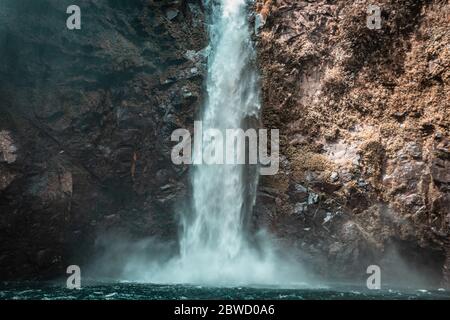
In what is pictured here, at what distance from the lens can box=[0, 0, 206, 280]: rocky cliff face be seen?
18984 mm

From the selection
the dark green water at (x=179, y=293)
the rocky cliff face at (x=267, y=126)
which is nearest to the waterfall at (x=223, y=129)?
the rocky cliff face at (x=267, y=126)

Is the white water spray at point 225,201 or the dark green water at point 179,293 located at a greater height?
the white water spray at point 225,201

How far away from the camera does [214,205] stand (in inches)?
858

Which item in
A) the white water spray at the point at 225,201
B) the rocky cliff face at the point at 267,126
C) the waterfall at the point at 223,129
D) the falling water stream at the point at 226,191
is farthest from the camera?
the waterfall at the point at 223,129

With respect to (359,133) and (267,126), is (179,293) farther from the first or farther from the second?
(359,133)

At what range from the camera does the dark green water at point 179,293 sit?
15.1 metres

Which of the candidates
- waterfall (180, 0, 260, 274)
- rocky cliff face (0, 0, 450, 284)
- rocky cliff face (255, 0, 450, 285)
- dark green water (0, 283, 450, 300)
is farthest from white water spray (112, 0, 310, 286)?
dark green water (0, 283, 450, 300)

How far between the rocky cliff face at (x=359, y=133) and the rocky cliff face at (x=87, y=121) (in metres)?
4.35

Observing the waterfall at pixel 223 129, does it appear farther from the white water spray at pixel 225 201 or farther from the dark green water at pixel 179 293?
the dark green water at pixel 179 293

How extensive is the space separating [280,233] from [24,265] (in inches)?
410

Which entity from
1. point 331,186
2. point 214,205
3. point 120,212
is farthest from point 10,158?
point 331,186

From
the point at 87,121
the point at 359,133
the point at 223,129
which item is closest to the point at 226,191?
the point at 223,129

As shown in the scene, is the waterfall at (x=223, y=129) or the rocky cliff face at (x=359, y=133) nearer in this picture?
the rocky cliff face at (x=359, y=133)
